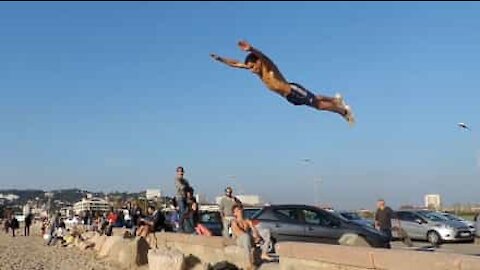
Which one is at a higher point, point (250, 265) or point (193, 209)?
point (193, 209)

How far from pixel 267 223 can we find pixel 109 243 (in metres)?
5.26

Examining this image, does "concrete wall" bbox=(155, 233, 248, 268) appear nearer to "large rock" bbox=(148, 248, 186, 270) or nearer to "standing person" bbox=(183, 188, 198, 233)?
"large rock" bbox=(148, 248, 186, 270)

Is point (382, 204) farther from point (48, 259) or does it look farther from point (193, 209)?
point (48, 259)

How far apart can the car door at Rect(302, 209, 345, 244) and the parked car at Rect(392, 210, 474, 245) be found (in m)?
8.15

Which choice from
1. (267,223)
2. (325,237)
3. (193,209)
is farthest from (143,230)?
(325,237)

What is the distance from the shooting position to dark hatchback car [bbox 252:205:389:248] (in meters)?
17.6

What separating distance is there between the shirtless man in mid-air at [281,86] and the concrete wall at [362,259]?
2054mm

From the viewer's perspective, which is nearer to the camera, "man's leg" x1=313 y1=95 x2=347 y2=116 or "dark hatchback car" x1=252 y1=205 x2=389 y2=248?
"man's leg" x1=313 y1=95 x2=347 y2=116

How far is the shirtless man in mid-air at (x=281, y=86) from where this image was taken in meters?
9.66

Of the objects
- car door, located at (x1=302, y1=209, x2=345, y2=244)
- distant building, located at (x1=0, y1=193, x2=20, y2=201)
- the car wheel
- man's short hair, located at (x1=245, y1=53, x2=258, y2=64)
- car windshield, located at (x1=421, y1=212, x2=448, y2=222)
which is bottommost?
the car wheel

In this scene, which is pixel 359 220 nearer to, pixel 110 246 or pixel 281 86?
pixel 110 246

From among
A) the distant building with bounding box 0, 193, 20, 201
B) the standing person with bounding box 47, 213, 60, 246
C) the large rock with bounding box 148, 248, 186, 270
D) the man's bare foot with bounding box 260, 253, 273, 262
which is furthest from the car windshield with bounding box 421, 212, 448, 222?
the distant building with bounding box 0, 193, 20, 201

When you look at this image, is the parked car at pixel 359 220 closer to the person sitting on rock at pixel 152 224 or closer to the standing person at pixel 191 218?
the standing person at pixel 191 218

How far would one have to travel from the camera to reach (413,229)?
2750cm
